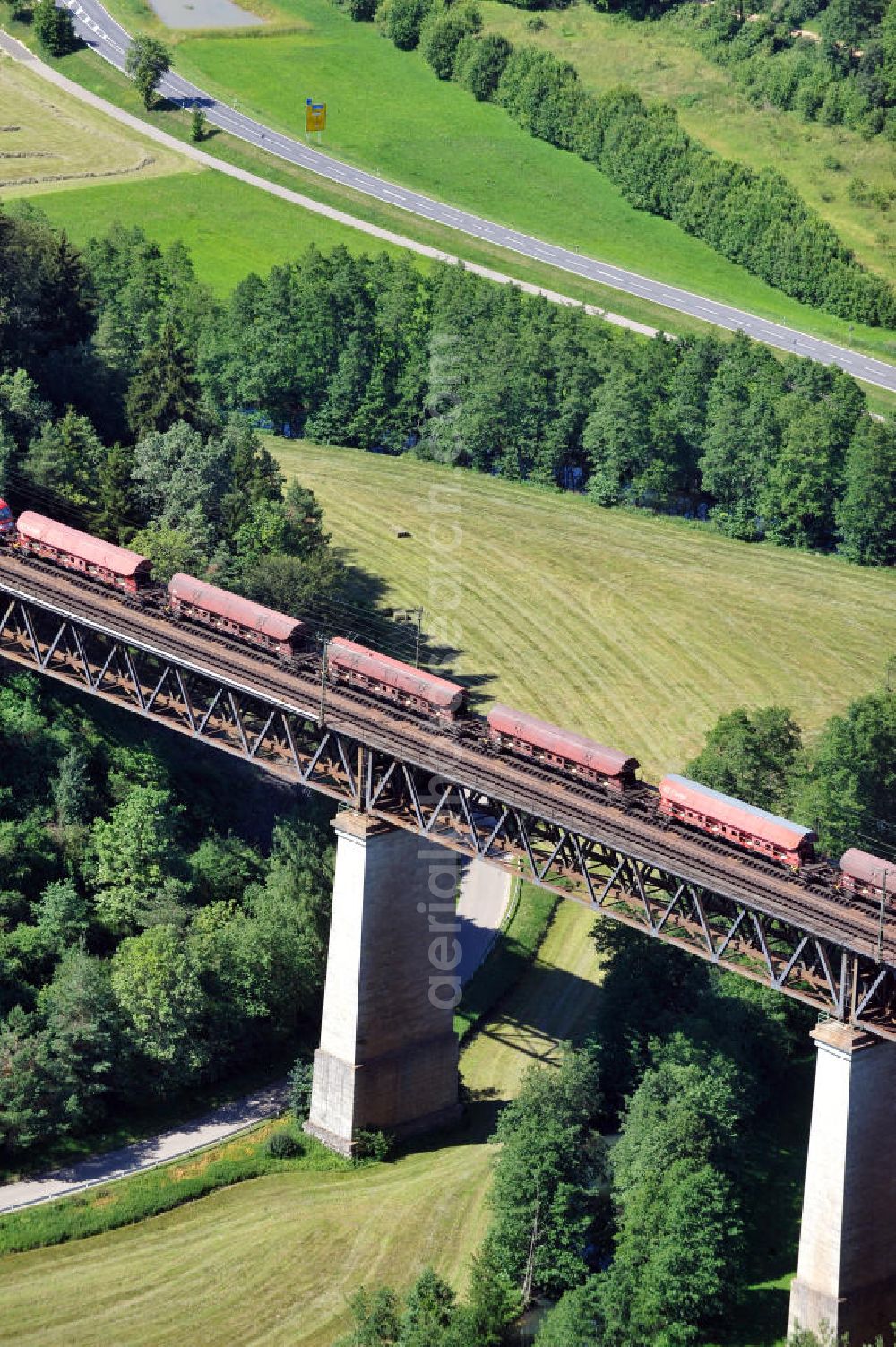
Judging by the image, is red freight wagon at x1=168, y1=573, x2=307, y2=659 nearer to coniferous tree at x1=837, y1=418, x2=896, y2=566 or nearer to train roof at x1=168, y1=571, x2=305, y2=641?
train roof at x1=168, y1=571, x2=305, y2=641

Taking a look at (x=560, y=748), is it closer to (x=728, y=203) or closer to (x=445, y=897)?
(x=445, y=897)

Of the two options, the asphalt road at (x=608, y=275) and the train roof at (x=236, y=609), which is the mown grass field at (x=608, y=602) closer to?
the asphalt road at (x=608, y=275)

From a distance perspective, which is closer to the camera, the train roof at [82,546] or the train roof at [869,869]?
the train roof at [869,869]

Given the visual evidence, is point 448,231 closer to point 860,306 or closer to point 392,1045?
point 860,306

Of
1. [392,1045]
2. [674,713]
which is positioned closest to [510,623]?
[674,713]

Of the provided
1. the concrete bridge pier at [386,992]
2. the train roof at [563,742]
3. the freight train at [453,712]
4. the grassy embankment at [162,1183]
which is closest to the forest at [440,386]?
the freight train at [453,712]
